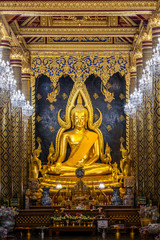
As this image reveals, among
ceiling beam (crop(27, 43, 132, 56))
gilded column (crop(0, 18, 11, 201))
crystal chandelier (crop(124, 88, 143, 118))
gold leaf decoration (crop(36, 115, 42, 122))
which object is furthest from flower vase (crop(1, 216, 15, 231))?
ceiling beam (crop(27, 43, 132, 56))

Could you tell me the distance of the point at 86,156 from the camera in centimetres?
2031

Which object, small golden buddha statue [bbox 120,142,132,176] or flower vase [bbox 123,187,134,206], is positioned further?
small golden buddha statue [bbox 120,142,132,176]

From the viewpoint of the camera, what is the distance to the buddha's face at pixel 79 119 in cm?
2038

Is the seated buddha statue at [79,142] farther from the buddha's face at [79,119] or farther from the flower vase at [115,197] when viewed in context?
the flower vase at [115,197]

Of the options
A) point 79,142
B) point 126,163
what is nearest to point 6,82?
point 126,163

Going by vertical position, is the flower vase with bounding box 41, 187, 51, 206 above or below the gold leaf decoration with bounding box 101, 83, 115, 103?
below

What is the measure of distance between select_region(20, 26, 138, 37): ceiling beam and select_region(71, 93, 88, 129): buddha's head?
302 cm

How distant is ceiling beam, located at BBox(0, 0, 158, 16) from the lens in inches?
562

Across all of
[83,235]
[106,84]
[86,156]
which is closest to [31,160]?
[86,156]

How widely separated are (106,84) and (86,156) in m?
2.79

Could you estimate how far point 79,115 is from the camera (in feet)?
66.8

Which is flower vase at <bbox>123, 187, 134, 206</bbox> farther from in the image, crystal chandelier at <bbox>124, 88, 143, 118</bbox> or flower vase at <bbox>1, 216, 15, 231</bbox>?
flower vase at <bbox>1, 216, 15, 231</bbox>

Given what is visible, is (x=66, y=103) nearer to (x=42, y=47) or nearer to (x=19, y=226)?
(x=42, y=47)

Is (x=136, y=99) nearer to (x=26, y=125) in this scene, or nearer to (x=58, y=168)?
(x=58, y=168)
